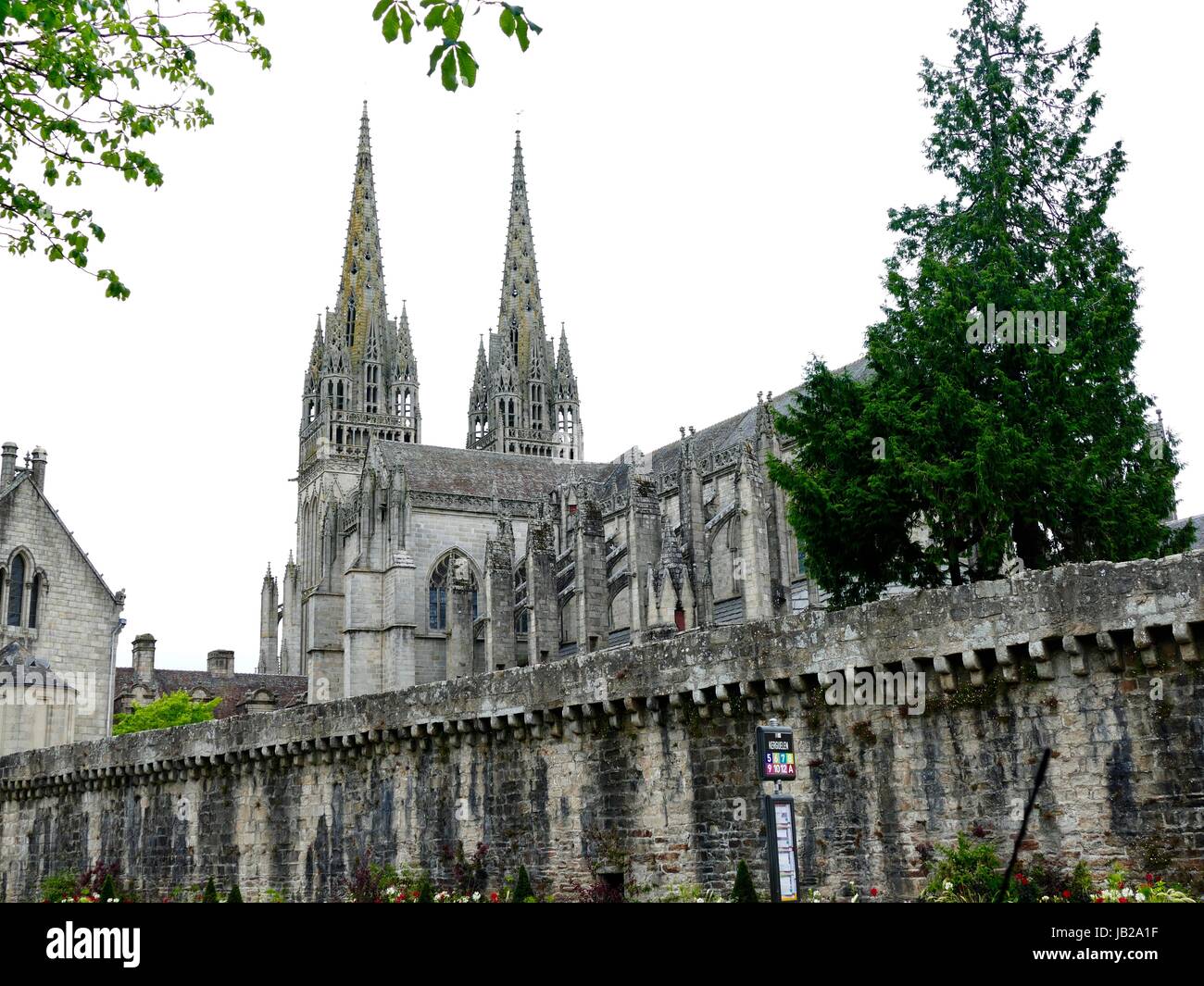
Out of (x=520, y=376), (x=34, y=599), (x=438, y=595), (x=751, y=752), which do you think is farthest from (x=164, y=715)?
(x=520, y=376)

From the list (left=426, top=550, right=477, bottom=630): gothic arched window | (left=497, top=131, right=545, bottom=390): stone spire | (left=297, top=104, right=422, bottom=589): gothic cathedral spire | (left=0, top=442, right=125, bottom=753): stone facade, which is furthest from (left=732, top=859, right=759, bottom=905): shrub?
(left=497, top=131, right=545, bottom=390): stone spire

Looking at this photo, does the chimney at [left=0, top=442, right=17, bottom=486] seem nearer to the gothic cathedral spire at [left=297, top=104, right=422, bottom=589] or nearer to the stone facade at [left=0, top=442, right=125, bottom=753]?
the stone facade at [left=0, top=442, right=125, bottom=753]

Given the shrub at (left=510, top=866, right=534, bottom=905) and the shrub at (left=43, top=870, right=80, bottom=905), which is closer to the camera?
the shrub at (left=510, top=866, right=534, bottom=905)

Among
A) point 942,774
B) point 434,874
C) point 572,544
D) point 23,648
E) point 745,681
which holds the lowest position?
point 434,874

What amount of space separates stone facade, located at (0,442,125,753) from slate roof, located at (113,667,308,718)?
60.3 feet

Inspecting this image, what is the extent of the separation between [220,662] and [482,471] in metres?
16.1

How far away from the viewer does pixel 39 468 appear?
38.4 meters

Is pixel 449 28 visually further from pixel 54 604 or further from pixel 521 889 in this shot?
pixel 54 604

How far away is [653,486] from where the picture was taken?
4716 centimetres

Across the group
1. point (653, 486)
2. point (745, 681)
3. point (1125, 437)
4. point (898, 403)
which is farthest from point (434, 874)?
point (653, 486)

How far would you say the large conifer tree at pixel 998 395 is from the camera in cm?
2097

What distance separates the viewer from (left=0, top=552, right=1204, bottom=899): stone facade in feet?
38.4

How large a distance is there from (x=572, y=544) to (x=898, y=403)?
28.2 metres
